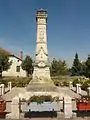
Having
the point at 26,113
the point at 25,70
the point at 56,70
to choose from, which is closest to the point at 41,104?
the point at 26,113

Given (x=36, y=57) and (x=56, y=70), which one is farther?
(x=56, y=70)

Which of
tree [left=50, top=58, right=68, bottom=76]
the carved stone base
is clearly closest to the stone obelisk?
the carved stone base

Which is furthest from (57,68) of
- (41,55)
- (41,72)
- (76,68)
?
(41,55)

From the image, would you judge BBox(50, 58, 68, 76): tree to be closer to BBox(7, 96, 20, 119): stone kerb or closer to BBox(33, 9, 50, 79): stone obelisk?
BBox(33, 9, 50, 79): stone obelisk

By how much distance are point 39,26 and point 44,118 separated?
42.6 ft

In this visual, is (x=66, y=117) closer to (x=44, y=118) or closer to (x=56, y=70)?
(x=44, y=118)

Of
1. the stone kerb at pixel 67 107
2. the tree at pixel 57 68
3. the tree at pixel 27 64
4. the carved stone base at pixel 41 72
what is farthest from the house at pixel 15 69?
the stone kerb at pixel 67 107

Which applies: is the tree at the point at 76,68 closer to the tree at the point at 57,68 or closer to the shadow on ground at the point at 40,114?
the tree at the point at 57,68

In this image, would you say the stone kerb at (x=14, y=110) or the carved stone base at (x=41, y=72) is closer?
the stone kerb at (x=14, y=110)

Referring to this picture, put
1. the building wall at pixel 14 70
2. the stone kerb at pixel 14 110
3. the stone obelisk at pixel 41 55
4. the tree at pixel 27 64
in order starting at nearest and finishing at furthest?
the stone kerb at pixel 14 110 < the stone obelisk at pixel 41 55 < the tree at pixel 27 64 < the building wall at pixel 14 70

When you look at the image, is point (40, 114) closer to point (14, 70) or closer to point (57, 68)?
point (14, 70)

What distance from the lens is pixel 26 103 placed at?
549 inches

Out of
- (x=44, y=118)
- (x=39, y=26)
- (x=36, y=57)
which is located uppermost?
(x=39, y=26)

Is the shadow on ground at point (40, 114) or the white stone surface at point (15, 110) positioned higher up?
the white stone surface at point (15, 110)
